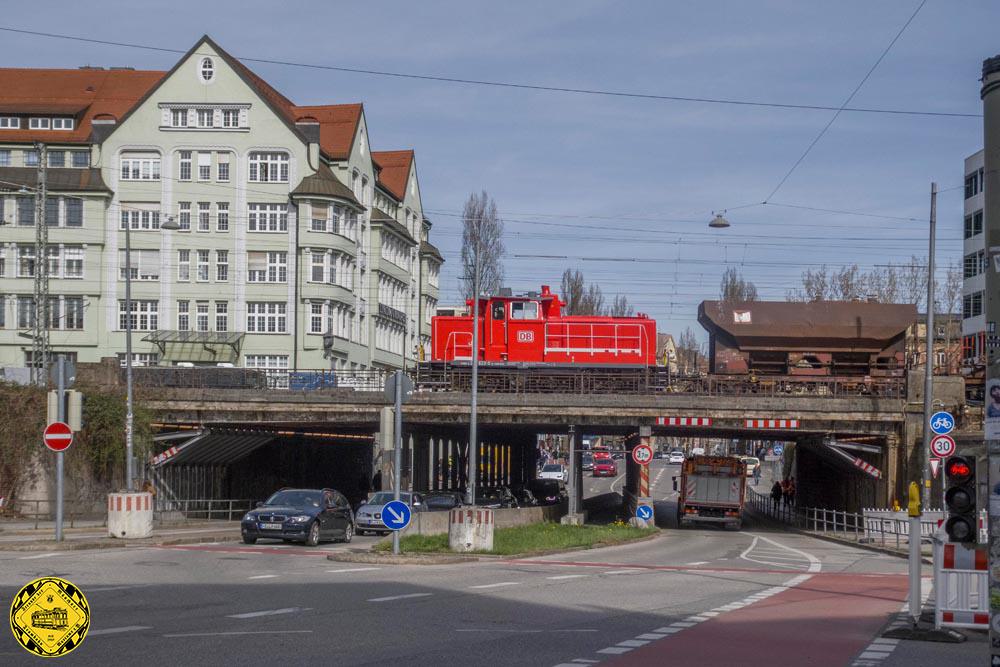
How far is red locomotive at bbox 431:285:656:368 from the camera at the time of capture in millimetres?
52438

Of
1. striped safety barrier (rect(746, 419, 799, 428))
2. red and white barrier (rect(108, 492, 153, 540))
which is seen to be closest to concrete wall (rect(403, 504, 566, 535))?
red and white barrier (rect(108, 492, 153, 540))

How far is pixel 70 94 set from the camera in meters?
76.6

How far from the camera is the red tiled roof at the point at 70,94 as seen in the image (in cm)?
7238

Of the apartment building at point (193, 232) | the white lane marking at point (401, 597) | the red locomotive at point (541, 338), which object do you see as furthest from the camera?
the apartment building at point (193, 232)

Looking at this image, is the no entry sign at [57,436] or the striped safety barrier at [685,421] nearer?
the no entry sign at [57,436]

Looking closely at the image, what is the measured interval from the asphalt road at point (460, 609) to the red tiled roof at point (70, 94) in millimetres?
49816

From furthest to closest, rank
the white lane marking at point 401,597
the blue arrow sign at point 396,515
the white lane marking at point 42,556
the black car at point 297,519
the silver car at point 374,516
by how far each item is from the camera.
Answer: the silver car at point 374,516 → the black car at point 297,519 → the blue arrow sign at point 396,515 → the white lane marking at point 42,556 → the white lane marking at point 401,597

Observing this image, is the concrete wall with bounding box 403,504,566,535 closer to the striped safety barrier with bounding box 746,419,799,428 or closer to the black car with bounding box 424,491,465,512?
the black car with bounding box 424,491,465,512

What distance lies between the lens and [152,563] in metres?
23.1

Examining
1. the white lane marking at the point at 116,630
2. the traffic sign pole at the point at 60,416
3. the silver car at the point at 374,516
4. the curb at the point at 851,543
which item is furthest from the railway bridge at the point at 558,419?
the white lane marking at the point at 116,630

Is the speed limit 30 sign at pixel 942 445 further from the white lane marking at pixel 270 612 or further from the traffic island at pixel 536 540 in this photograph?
the white lane marking at pixel 270 612

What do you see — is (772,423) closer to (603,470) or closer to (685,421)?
(685,421)

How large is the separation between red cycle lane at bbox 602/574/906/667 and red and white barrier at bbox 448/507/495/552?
784 centimetres

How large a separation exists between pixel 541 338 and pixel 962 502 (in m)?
40.0
